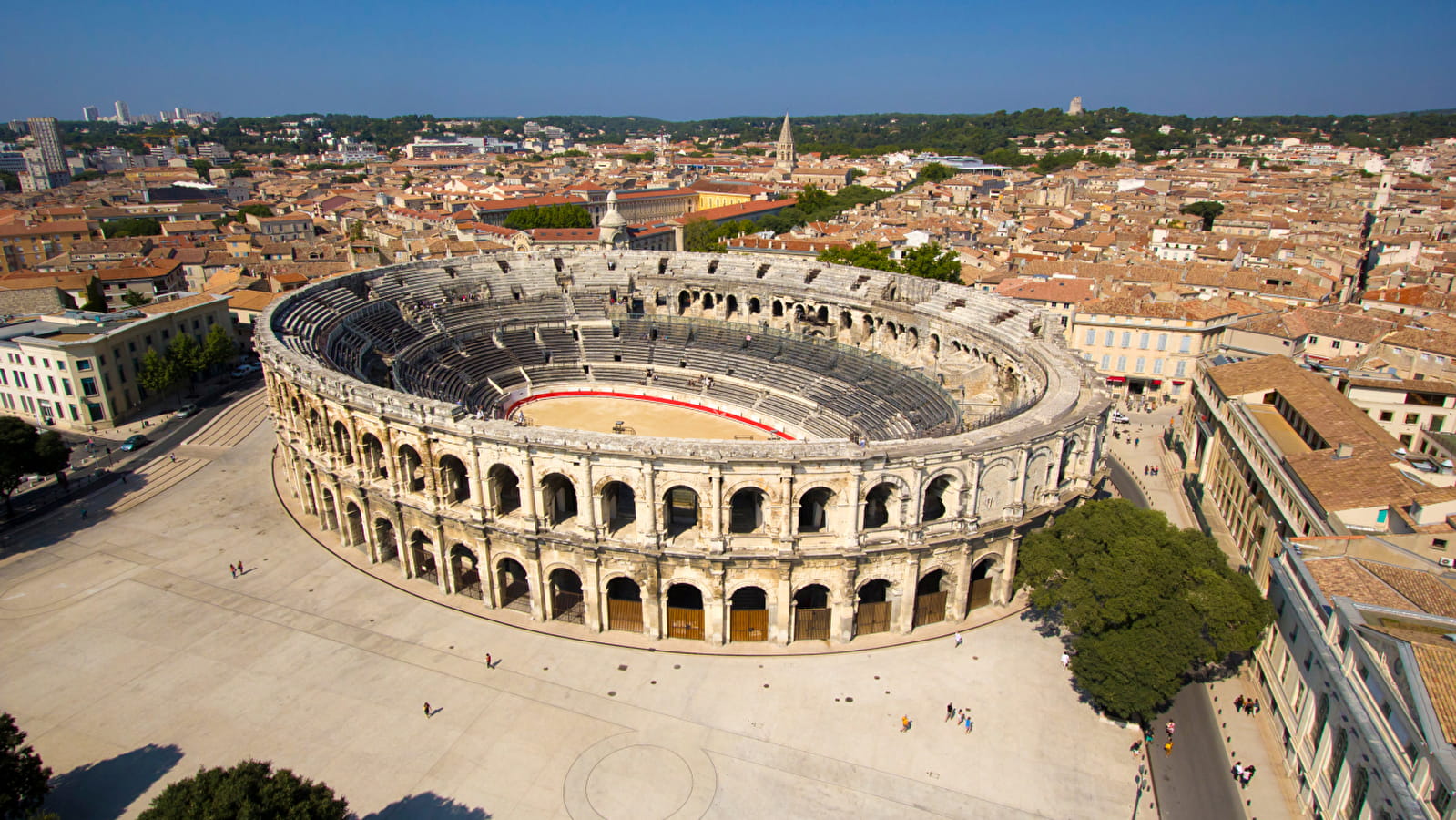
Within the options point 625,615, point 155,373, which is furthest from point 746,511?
point 155,373

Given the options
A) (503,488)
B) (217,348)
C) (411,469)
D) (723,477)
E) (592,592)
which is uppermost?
(723,477)

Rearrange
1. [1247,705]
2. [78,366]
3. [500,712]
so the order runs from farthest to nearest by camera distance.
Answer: [78,366] < [1247,705] < [500,712]

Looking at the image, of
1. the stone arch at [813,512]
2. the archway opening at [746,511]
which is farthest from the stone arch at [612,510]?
the stone arch at [813,512]

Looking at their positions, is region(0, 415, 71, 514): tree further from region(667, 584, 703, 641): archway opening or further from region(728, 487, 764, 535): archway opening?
region(728, 487, 764, 535): archway opening

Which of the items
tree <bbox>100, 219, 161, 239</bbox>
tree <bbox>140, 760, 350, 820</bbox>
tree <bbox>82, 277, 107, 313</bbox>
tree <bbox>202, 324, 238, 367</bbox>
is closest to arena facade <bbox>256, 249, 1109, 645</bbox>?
tree <bbox>140, 760, 350, 820</bbox>

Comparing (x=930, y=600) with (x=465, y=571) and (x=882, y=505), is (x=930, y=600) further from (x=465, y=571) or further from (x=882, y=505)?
(x=465, y=571)

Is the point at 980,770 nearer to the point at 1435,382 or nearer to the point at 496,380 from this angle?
the point at 1435,382

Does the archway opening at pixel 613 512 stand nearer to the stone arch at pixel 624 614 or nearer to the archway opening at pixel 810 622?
the stone arch at pixel 624 614

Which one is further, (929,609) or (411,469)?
(411,469)
